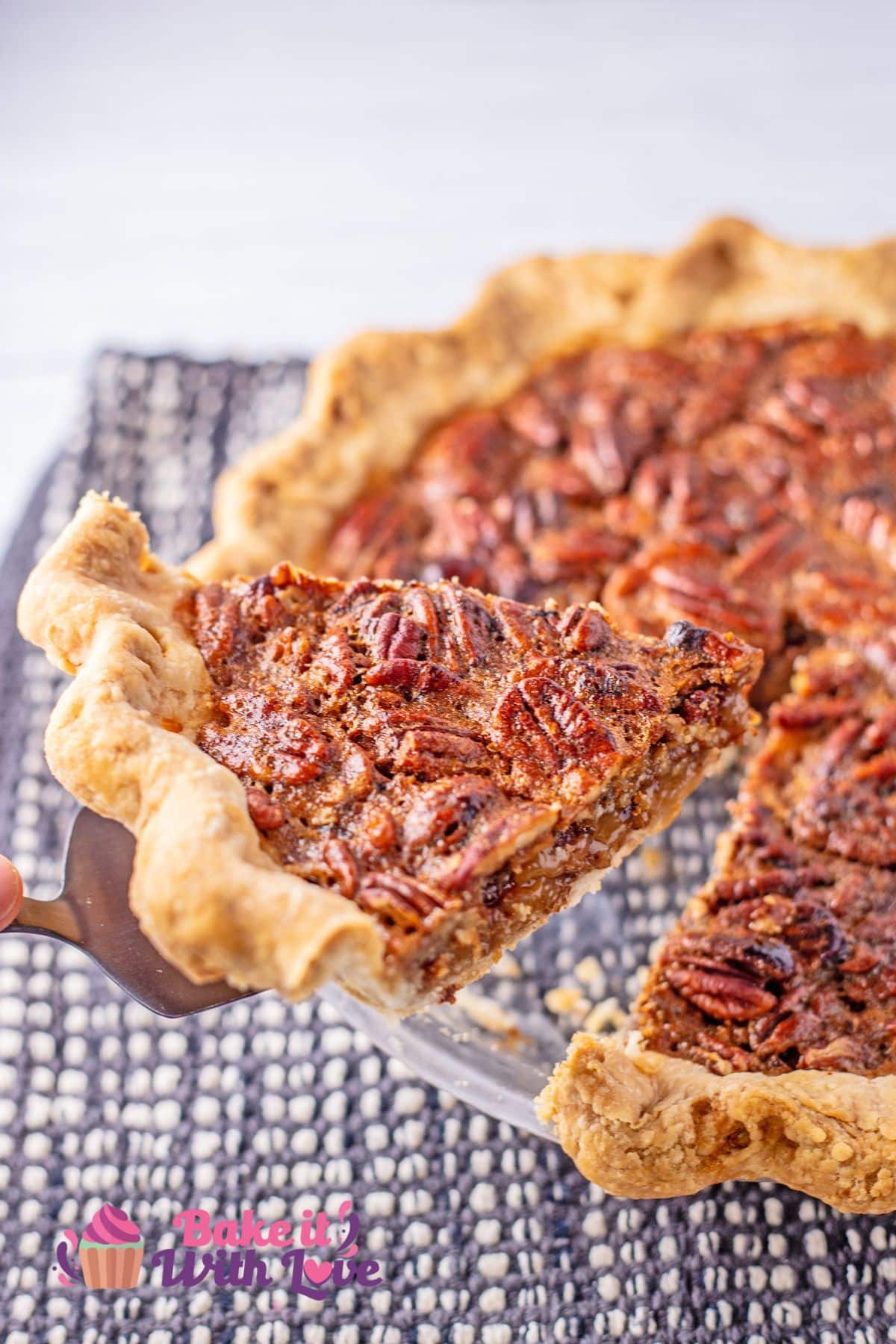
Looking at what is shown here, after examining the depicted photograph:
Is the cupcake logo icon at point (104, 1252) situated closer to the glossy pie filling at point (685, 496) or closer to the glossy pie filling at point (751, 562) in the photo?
the glossy pie filling at point (751, 562)

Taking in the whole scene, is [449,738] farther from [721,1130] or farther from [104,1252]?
[104,1252]

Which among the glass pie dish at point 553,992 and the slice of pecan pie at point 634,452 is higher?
the slice of pecan pie at point 634,452

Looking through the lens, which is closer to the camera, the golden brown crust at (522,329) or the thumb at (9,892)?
the thumb at (9,892)

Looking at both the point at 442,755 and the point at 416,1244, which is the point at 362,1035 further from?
the point at 442,755

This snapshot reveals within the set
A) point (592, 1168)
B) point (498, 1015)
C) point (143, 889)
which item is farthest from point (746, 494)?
point (143, 889)

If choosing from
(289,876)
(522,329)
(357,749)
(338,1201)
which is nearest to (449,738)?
(357,749)

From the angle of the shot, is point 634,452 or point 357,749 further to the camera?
point 634,452

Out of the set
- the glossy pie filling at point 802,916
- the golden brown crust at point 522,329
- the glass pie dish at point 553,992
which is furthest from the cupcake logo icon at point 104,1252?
the golden brown crust at point 522,329
